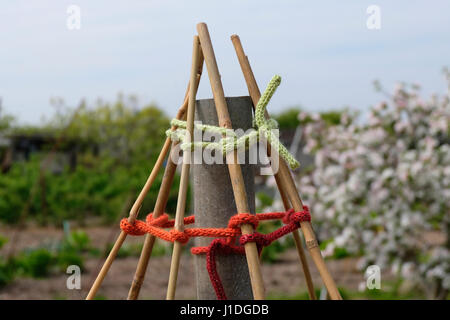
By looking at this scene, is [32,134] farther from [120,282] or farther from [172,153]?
[172,153]

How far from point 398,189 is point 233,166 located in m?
3.19

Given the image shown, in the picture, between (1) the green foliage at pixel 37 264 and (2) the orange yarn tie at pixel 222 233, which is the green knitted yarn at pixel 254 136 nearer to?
(2) the orange yarn tie at pixel 222 233

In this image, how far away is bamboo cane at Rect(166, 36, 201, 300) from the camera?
1.30 metres

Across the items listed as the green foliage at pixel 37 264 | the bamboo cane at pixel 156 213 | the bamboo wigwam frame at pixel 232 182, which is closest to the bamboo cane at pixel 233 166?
the bamboo wigwam frame at pixel 232 182

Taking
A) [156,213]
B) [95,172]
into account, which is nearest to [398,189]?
[156,213]

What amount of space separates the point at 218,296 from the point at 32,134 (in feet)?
43.9

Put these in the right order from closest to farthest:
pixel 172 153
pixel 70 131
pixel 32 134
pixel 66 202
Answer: pixel 172 153, pixel 66 202, pixel 70 131, pixel 32 134

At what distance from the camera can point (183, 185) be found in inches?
53.9

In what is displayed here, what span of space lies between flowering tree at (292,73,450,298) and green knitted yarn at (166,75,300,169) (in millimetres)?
2924

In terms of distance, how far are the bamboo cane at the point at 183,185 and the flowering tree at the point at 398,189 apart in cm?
300

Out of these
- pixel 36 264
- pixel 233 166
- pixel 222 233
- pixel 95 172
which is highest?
pixel 95 172

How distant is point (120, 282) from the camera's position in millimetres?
4688

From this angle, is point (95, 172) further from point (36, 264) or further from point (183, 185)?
point (183, 185)

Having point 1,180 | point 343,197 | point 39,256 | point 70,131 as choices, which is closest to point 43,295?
point 39,256
